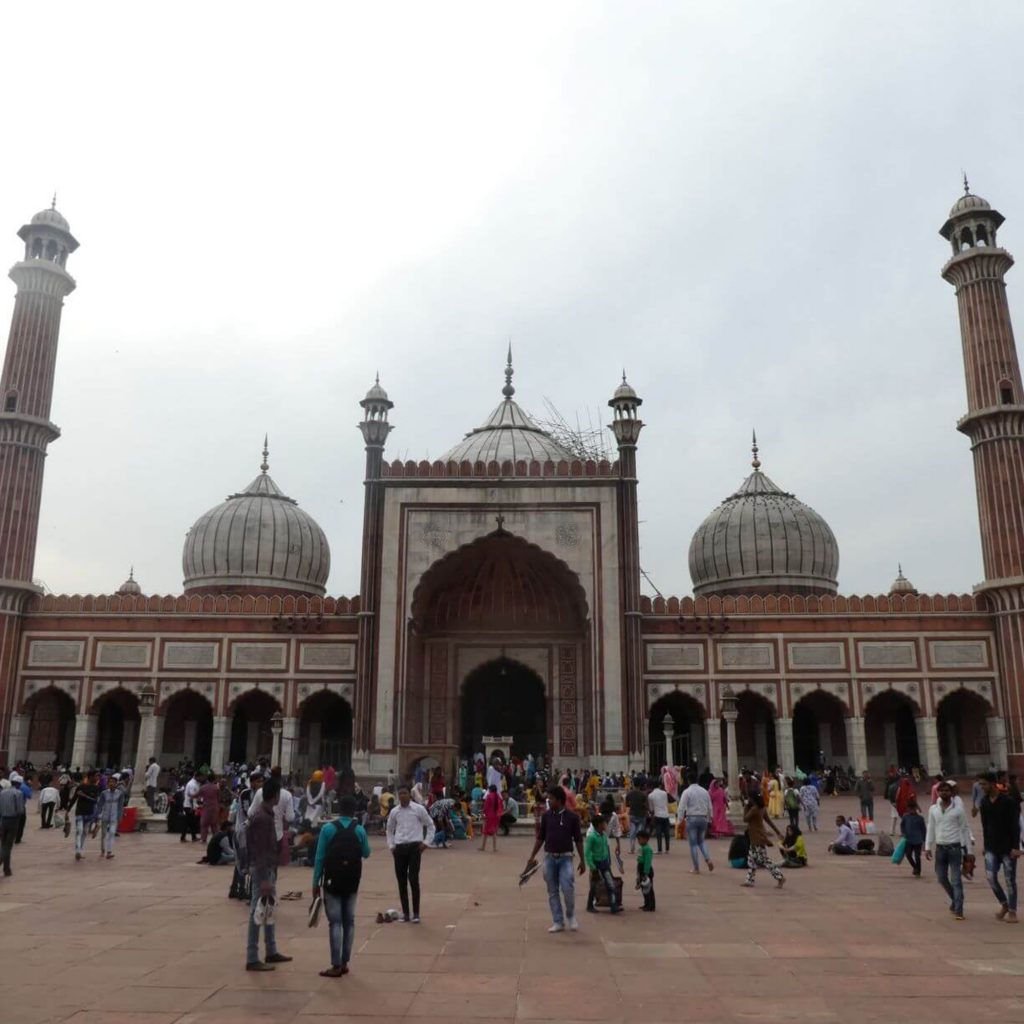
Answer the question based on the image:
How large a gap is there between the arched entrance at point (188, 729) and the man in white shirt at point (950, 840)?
911 inches

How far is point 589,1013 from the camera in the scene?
5.03 m

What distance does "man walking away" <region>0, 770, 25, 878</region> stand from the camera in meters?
9.87

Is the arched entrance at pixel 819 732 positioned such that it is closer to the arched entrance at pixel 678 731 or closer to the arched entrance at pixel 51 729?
the arched entrance at pixel 678 731

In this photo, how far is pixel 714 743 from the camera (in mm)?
25297

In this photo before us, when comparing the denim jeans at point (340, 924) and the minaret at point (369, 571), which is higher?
the minaret at point (369, 571)

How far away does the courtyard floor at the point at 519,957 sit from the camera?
5117 mm

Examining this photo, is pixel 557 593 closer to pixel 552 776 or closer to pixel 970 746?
pixel 552 776

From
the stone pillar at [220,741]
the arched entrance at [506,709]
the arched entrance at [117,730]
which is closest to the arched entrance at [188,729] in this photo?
the arched entrance at [117,730]

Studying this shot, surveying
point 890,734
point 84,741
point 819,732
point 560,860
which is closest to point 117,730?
point 84,741

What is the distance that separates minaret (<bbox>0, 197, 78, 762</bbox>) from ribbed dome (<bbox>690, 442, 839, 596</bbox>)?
2189cm

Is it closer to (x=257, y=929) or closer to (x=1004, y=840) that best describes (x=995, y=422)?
(x=1004, y=840)

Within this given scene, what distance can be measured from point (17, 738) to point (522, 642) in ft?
46.4

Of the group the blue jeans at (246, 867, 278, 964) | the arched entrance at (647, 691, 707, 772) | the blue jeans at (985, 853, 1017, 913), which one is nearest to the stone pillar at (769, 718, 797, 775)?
the arched entrance at (647, 691, 707, 772)

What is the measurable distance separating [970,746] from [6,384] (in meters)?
29.8
